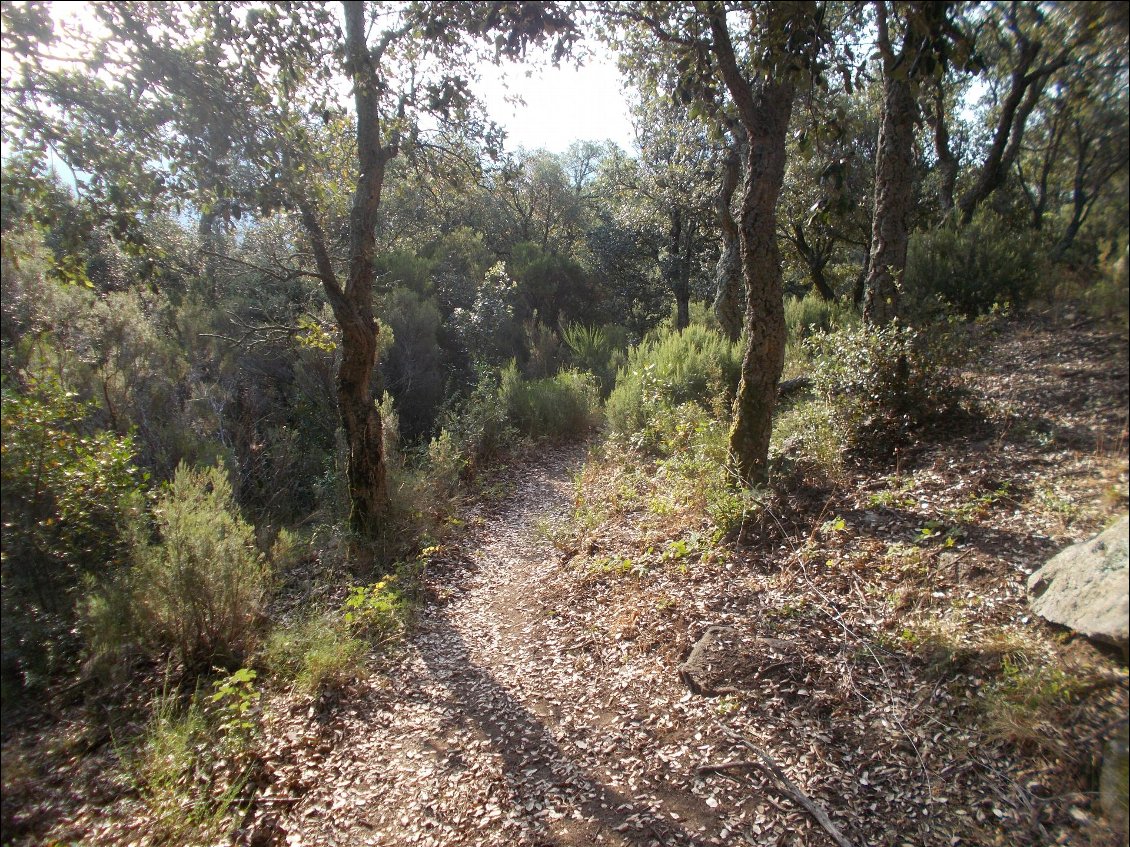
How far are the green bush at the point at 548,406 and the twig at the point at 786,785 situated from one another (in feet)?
24.5

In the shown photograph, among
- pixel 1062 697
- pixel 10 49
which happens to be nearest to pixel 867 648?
pixel 1062 697

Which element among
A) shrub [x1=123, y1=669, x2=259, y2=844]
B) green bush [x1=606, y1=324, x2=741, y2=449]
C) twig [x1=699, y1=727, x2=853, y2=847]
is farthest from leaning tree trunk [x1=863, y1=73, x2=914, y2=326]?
shrub [x1=123, y1=669, x2=259, y2=844]

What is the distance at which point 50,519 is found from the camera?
157 inches

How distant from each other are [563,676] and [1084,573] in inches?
117

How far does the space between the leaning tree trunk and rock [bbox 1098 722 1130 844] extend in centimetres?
479

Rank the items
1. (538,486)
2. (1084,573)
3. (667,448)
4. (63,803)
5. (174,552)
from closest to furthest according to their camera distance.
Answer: (1084,573), (63,803), (174,552), (667,448), (538,486)

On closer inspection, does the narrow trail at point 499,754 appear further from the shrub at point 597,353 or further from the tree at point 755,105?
the shrub at point 597,353

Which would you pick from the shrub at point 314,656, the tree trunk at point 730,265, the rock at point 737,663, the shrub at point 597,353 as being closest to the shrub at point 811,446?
the rock at point 737,663

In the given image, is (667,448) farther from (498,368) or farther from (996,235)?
(498,368)

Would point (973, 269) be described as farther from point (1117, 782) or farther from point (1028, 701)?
point (1117, 782)

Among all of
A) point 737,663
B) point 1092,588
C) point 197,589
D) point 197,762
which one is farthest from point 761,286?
point 197,762

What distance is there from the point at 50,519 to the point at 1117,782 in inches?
216

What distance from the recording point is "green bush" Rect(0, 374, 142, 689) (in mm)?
3363

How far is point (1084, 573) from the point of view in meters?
2.43
